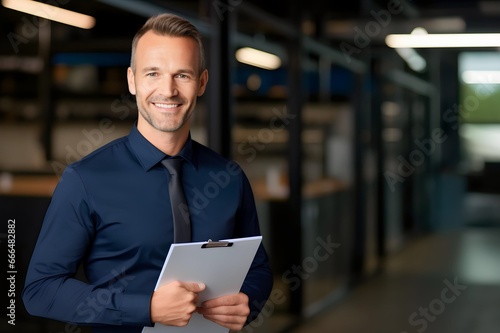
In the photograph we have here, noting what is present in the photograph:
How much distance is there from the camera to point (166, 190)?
1842mm

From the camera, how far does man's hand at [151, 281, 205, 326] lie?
1.61m

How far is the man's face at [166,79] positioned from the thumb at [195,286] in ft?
1.16

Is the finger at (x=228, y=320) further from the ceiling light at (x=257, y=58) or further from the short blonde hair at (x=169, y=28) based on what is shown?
the ceiling light at (x=257, y=58)

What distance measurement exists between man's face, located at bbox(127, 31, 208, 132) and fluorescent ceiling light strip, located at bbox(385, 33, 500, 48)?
4377 millimetres

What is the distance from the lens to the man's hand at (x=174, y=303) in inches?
63.4

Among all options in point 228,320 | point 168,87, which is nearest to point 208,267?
point 228,320

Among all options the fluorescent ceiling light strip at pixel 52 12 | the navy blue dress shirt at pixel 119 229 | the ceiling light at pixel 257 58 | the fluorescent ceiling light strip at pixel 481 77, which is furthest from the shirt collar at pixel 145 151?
the fluorescent ceiling light strip at pixel 481 77

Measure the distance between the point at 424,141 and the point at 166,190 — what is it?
453 centimetres

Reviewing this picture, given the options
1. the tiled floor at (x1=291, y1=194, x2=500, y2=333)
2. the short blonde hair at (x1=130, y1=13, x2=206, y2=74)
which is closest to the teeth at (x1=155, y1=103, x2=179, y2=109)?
the short blonde hair at (x1=130, y1=13, x2=206, y2=74)

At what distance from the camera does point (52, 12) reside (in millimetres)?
3105

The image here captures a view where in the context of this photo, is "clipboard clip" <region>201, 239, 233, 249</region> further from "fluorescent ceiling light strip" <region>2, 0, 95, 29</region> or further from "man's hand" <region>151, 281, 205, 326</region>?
"fluorescent ceiling light strip" <region>2, 0, 95, 29</region>

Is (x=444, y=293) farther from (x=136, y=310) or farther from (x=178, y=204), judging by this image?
(x=136, y=310)

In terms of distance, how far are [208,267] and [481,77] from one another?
14.6ft

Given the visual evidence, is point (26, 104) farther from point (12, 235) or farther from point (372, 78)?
point (372, 78)
